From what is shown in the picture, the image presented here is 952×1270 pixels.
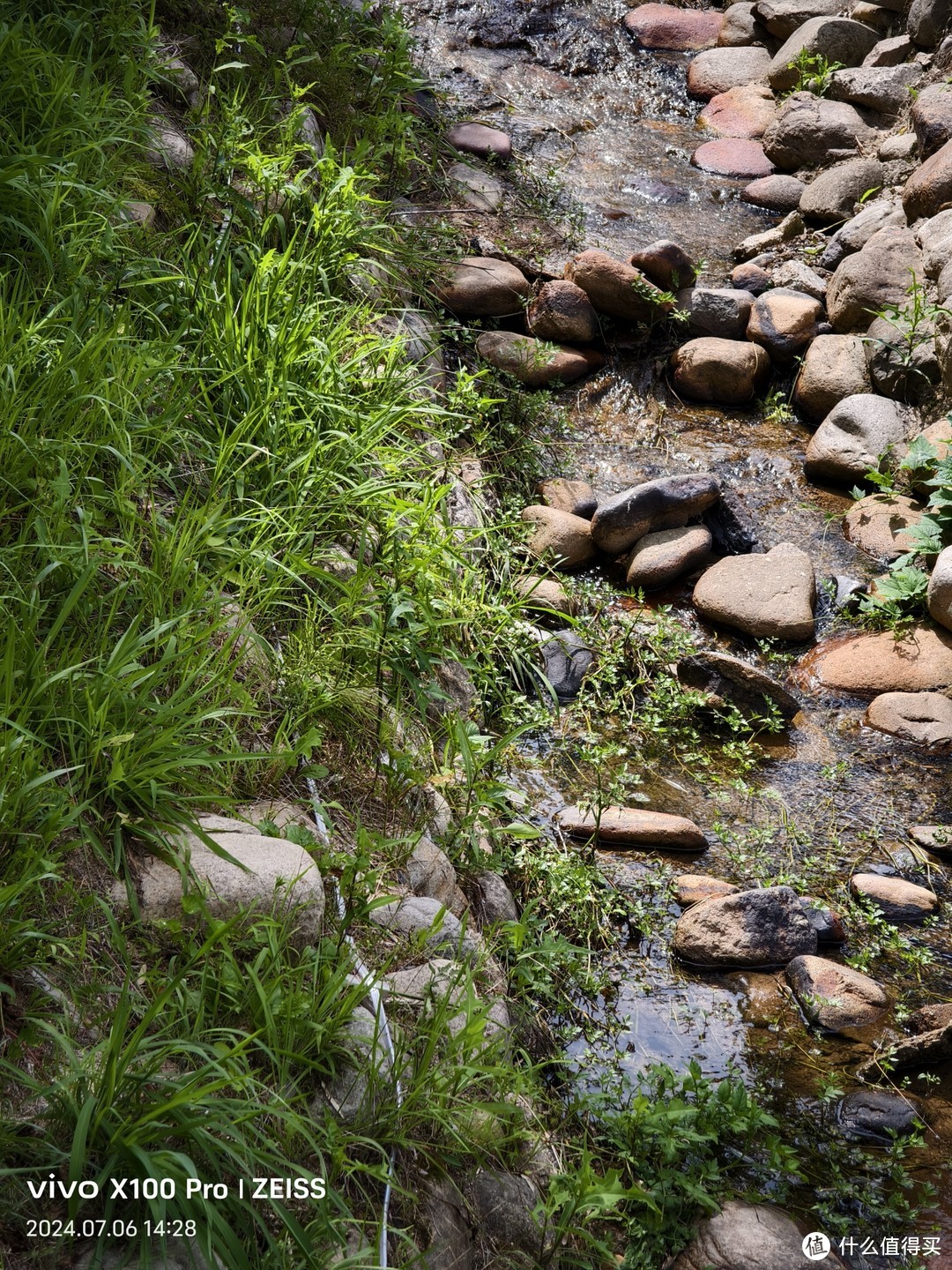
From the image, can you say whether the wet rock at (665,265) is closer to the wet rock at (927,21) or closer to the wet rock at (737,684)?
the wet rock at (737,684)

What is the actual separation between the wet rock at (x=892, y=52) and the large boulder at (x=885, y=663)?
512 centimetres

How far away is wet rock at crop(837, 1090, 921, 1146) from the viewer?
2.64m

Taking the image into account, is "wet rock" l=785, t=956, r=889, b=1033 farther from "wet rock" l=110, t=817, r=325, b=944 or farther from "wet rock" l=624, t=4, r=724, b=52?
"wet rock" l=624, t=4, r=724, b=52

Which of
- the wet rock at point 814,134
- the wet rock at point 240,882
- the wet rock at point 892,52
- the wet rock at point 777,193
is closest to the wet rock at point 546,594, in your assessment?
the wet rock at point 240,882

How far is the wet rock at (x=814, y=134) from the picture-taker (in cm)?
702

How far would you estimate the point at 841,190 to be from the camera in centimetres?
649

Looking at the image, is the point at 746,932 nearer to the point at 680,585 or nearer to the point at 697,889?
the point at 697,889

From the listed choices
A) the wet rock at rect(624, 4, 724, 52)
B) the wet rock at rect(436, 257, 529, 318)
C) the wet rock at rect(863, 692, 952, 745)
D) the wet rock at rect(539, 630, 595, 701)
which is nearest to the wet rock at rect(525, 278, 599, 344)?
the wet rock at rect(436, 257, 529, 318)

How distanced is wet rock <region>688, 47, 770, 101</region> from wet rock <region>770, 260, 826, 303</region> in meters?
2.94

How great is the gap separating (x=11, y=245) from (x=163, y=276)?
43 centimetres

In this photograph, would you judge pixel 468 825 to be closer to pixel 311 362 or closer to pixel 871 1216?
pixel 871 1216

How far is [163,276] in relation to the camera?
3.25 m

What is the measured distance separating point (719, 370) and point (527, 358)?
3.47ft

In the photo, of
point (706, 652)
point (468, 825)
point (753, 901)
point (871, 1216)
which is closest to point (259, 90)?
point (706, 652)
